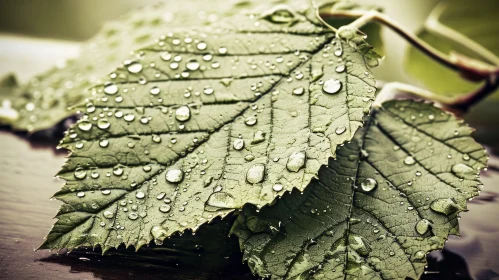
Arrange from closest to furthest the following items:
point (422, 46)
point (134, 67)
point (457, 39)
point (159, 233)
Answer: point (159, 233)
point (134, 67)
point (422, 46)
point (457, 39)

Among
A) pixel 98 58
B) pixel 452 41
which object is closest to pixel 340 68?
pixel 98 58

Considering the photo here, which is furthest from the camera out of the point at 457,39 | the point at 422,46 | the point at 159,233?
the point at 457,39

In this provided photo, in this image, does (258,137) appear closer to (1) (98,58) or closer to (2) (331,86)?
(2) (331,86)

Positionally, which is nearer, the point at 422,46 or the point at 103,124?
the point at 103,124

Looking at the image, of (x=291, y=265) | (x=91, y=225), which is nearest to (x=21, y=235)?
(x=91, y=225)

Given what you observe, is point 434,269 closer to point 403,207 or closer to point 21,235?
point 403,207

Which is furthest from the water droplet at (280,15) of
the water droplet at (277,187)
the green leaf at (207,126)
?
the water droplet at (277,187)

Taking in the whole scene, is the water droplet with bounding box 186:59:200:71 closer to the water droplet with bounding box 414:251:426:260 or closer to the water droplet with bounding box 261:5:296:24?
the water droplet with bounding box 261:5:296:24

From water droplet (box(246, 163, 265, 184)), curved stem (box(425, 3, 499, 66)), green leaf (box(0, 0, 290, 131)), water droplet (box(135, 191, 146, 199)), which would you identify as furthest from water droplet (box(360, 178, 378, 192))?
curved stem (box(425, 3, 499, 66))
